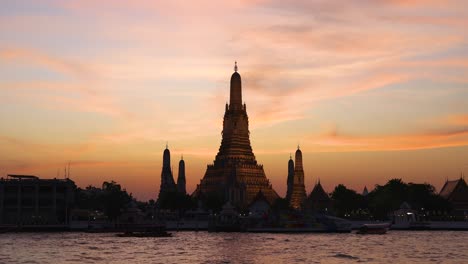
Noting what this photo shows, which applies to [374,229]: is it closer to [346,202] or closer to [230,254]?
[346,202]

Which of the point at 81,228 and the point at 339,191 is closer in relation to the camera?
the point at 81,228

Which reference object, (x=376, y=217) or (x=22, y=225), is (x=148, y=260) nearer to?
(x=22, y=225)

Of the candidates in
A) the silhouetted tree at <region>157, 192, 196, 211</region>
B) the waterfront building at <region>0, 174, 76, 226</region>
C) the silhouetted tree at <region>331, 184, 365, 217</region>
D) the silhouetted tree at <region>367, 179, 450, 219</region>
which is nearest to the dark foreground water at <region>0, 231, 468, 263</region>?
the waterfront building at <region>0, 174, 76, 226</region>

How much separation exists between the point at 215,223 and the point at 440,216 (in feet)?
216

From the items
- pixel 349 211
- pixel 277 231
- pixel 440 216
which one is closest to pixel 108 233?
pixel 277 231

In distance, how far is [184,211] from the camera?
177 metres

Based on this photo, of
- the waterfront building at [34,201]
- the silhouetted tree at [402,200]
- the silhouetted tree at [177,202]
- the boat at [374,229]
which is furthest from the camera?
the silhouetted tree at [402,200]

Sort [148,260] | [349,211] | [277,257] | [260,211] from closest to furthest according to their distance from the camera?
[148,260] → [277,257] → [260,211] → [349,211]

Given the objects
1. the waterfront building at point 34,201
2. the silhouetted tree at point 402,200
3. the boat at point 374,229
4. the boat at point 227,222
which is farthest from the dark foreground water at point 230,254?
the silhouetted tree at point 402,200

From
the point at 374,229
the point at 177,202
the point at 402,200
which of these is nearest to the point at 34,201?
the point at 177,202

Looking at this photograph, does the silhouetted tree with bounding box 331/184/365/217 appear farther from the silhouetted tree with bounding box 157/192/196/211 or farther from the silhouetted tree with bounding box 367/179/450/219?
the silhouetted tree with bounding box 157/192/196/211

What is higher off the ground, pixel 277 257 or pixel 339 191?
pixel 339 191

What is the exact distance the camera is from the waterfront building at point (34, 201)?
157 m

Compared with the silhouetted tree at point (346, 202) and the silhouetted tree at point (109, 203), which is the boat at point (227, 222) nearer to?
the silhouetted tree at point (109, 203)
